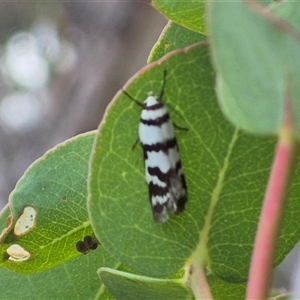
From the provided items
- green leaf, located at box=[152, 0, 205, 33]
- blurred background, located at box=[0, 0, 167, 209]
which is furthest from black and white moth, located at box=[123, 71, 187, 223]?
blurred background, located at box=[0, 0, 167, 209]

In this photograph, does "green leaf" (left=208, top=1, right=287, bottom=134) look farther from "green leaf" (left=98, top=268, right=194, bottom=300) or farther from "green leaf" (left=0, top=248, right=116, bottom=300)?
"green leaf" (left=0, top=248, right=116, bottom=300)

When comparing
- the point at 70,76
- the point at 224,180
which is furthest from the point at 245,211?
the point at 70,76

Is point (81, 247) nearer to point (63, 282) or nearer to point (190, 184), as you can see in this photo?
point (63, 282)

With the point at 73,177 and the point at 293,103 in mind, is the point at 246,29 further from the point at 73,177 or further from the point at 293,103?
the point at 73,177

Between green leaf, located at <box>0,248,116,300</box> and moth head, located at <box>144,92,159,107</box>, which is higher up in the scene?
moth head, located at <box>144,92,159,107</box>

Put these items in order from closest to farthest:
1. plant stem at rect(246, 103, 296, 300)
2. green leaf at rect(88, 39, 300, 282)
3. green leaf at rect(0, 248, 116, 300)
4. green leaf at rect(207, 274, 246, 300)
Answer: plant stem at rect(246, 103, 296, 300) < green leaf at rect(88, 39, 300, 282) < green leaf at rect(207, 274, 246, 300) < green leaf at rect(0, 248, 116, 300)

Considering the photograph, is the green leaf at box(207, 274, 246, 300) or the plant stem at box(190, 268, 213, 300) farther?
the green leaf at box(207, 274, 246, 300)

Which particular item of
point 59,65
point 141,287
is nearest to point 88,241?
point 141,287
